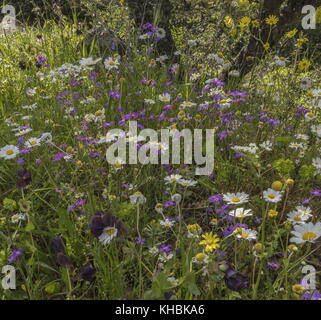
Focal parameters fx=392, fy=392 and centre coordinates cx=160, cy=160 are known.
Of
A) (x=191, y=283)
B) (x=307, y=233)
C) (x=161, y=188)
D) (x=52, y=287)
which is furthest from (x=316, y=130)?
(x=52, y=287)

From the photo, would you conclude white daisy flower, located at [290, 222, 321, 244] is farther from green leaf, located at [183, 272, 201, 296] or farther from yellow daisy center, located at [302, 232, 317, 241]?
green leaf, located at [183, 272, 201, 296]

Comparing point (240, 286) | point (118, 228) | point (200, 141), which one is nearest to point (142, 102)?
point (200, 141)

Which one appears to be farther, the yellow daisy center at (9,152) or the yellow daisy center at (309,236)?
the yellow daisy center at (9,152)

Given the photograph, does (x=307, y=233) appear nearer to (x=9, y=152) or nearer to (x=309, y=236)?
(x=309, y=236)

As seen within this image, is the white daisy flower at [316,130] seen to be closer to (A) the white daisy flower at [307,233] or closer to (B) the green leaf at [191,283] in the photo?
(A) the white daisy flower at [307,233]

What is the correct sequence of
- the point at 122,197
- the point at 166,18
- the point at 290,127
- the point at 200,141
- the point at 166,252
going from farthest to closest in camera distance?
the point at 166,18, the point at 290,127, the point at 200,141, the point at 122,197, the point at 166,252

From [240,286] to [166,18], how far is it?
366cm

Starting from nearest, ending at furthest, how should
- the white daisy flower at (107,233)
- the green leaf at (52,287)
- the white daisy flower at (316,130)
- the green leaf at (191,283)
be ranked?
the green leaf at (191,283), the white daisy flower at (107,233), the green leaf at (52,287), the white daisy flower at (316,130)

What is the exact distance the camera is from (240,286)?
3.32 ft

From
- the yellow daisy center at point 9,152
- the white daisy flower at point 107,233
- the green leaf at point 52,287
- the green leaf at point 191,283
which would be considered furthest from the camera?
the yellow daisy center at point 9,152

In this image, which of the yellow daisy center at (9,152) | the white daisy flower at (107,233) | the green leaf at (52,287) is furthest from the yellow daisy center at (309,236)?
the yellow daisy center at (9,152)

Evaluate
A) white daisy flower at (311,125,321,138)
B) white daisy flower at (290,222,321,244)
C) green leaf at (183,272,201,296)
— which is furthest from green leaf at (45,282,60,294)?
white daisy flower at (311,125,321,138)

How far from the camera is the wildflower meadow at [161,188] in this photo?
1.29 m
